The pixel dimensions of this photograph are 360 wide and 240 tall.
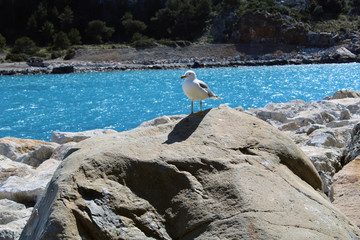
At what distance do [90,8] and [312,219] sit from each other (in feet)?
207

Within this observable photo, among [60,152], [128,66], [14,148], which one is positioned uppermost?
[60,152]

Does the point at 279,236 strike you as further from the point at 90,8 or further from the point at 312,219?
the point at 90,8

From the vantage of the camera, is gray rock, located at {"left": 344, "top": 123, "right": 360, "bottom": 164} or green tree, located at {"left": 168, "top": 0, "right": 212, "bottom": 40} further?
green tree, located at {"left": 168, "top": 0, "right": 212, "bottom": 40}

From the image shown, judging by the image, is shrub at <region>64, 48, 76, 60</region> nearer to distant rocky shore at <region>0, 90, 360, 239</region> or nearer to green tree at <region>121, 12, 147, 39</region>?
green tree at <region>121, 12, 147, 39</region>

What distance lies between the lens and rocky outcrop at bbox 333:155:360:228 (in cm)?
347

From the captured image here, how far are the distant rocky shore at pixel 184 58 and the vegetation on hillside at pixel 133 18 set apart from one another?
2.71 meters

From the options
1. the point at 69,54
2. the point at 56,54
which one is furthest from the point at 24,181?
the point at 56,54

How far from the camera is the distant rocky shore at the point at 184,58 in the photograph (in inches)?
1503

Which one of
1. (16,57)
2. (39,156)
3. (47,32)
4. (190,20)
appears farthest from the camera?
(190,20)

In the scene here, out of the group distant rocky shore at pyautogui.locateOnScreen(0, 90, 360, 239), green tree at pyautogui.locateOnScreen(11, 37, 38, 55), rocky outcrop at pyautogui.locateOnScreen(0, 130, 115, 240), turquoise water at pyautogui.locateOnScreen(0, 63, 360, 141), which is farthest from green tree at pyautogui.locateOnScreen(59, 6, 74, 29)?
distant rocky shore at pyautogui.locateOnScreen(0, 90, 360, 239)

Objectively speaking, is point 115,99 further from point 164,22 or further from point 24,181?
point 164,22

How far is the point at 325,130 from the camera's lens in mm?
6094

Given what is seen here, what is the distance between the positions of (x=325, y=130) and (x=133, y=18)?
2239 inches

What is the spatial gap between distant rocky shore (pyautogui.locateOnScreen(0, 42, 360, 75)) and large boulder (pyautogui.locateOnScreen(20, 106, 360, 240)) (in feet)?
114
